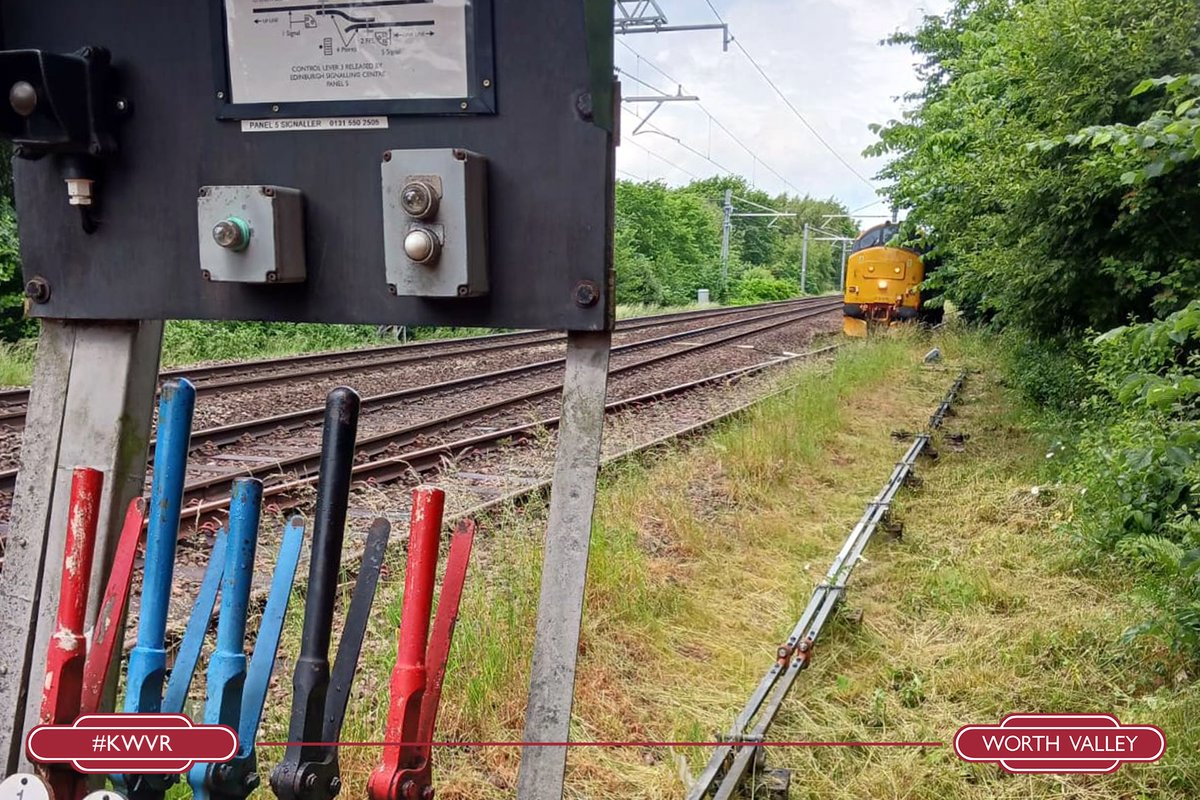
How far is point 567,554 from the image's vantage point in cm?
158

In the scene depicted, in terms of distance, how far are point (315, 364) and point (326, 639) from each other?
475 inches

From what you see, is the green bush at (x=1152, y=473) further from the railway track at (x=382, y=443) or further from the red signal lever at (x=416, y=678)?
the railway track at (x=382, y=443)

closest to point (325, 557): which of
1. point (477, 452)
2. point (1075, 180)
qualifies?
point (477, 452)

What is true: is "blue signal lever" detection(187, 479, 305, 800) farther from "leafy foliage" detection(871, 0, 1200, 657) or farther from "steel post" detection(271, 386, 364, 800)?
"leafy foliage" detection(871, 0, 1200, 657)

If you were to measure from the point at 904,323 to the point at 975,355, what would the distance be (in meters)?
3.37

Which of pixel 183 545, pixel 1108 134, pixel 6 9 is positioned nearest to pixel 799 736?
pixel 1108 134

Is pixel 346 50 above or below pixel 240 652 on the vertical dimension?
above

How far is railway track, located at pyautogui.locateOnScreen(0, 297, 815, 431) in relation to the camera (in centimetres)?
943

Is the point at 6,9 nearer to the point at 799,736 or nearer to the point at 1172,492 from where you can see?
the point at 799,736

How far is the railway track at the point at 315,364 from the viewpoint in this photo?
9.43 meters

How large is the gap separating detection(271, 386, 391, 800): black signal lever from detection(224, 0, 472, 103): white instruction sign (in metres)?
0.55

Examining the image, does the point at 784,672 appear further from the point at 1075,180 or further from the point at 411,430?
the point at 411,430

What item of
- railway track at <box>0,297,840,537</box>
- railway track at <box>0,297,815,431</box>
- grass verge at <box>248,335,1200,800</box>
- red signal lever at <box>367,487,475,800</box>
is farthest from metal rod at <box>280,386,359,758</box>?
railway track at <box>0,297,815,431</box>

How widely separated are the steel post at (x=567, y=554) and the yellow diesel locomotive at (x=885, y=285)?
56.4 ft
